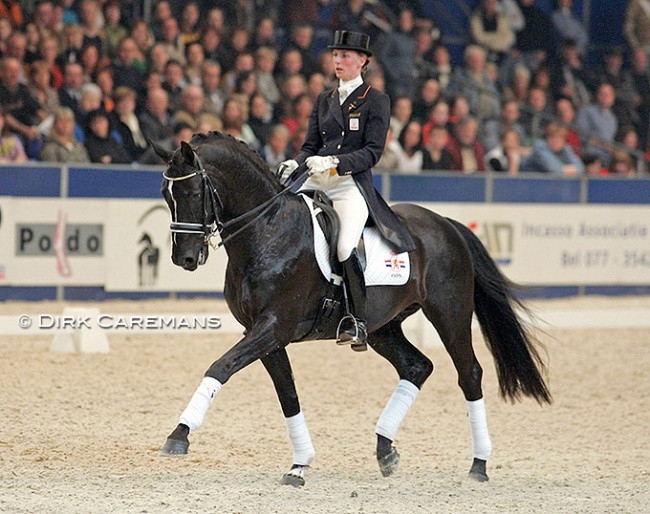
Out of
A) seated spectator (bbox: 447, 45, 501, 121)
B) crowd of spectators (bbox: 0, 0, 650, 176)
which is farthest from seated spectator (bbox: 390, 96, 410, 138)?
seated spectator (bbox: 447, 45, 501, 121)

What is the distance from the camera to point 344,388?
8086 mm

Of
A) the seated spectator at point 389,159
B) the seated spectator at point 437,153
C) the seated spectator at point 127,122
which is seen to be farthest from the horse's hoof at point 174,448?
the seated spectator at point 437,153

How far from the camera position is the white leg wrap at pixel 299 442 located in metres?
5.35

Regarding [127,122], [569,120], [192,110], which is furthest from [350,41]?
[569,120]

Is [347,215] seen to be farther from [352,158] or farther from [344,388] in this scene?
[344,388]

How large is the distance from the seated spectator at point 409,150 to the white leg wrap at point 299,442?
7.13 m

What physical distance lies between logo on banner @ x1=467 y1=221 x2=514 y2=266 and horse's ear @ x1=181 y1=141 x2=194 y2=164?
24.0 feet

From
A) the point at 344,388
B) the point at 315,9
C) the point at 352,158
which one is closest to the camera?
the point at 352,158

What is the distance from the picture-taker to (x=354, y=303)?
5.39 meters

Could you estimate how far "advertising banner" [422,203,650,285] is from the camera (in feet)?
39.2

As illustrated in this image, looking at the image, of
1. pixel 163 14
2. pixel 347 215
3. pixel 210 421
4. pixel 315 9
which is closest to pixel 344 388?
pixel 210 421

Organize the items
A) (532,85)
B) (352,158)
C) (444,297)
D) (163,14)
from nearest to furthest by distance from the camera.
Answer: (352,158)
(444,297)
(163,14)
(532,85)

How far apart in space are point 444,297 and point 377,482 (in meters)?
1.04

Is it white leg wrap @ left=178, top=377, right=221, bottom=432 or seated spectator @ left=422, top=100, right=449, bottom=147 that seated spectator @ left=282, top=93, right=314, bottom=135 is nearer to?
seated spectator @ left=422, top=100, right=449, bottom=147
